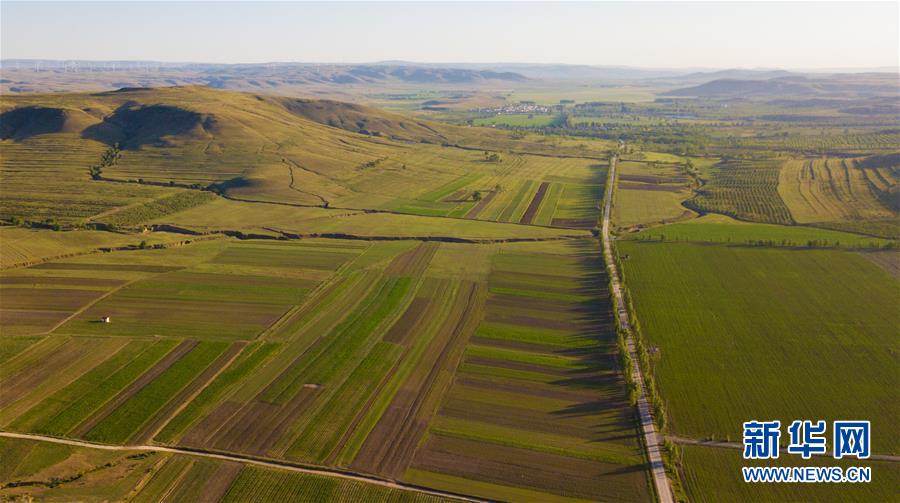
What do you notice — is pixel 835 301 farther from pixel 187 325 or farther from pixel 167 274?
pixel 167 274

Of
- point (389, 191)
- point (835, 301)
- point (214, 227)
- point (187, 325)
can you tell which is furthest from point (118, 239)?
point (835, 301)

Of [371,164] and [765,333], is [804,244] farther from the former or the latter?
[371,164]

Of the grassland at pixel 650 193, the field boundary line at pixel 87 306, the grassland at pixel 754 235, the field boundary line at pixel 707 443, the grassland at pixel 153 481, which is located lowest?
the grassland at pixel 153 481

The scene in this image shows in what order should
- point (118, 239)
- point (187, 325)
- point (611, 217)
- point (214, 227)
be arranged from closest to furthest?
point (187, 325) < point (118, 239) < point (214, 227) < point (611, 217)

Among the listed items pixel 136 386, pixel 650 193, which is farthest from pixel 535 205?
pixel 136 386

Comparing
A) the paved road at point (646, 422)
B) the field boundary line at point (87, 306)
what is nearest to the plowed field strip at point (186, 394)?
the field boundary line at point (87, 306)

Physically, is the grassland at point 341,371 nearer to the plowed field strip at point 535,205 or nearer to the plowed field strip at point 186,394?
the plowed field strip at point 186,394
